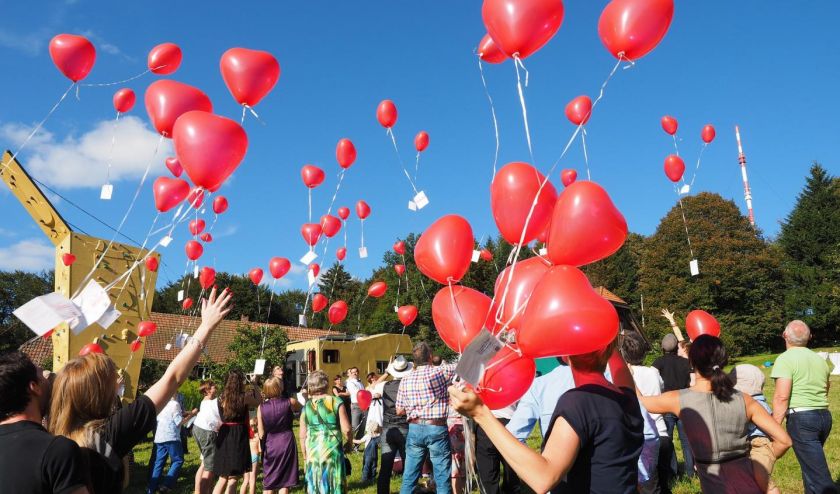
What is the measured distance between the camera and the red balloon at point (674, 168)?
797 centimetres

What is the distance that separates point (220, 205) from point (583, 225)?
8.23m

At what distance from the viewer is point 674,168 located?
801 cm

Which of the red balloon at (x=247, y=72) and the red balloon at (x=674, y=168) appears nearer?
the red balloon at (x=247, y=72)

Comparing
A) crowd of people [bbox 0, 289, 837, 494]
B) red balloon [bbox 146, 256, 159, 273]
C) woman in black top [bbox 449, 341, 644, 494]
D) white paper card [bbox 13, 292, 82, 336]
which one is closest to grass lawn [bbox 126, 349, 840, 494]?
crowd of people [bbox 0, 289, 837, 494]

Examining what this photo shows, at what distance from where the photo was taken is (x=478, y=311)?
312cm

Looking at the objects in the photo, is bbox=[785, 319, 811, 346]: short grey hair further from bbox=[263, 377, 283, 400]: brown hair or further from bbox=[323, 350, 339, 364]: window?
bbox=[323, 350, 339, 364]: window

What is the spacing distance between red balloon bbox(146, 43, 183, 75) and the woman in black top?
195 inches

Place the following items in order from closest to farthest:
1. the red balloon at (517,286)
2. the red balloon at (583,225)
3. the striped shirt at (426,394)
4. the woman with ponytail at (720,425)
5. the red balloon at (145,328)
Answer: the red balloon at (583,225), the red balloon at (517,286), the woman with ponytail at (720,425), the striped shirt at (426,394), the red balloon at (145,328)

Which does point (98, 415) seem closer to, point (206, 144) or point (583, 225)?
point (206, 144)

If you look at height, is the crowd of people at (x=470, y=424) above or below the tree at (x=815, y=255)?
below

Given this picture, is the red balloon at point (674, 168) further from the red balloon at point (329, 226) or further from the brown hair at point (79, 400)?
the brown hair at point (79, 400)

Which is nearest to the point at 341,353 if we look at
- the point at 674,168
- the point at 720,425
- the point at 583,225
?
the point at 674,168

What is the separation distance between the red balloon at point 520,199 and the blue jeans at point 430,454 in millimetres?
2673

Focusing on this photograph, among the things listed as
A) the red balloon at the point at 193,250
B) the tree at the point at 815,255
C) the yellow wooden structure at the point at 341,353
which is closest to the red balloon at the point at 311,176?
the red balloon at the point at 193,250
